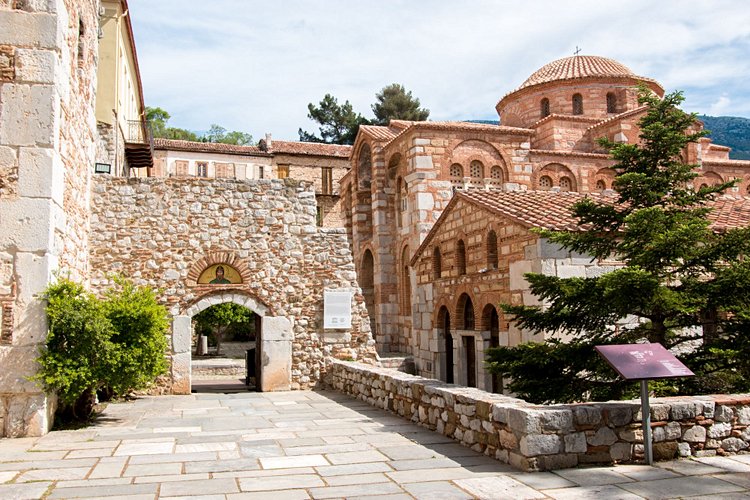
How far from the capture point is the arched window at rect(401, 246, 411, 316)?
798 inches

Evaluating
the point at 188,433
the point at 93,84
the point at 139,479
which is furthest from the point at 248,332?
the point at 139,479

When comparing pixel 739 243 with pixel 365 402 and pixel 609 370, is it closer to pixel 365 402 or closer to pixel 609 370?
pixel 609 370

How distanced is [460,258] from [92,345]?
7.64 meters

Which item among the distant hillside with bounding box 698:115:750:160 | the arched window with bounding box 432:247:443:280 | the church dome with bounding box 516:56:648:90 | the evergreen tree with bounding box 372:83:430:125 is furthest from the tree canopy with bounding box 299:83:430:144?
the distant hillside with bounding box 698:115:750:160

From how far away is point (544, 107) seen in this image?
26.8 meters

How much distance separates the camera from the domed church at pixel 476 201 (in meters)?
11.9

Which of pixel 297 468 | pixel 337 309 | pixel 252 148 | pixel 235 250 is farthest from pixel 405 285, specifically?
pixel 252 148

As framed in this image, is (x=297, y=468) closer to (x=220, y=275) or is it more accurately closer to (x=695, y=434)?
(x=695, y=434)

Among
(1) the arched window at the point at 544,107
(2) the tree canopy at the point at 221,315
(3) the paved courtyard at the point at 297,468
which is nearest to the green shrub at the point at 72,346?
(3) the paved courtyard at the point at 297,468

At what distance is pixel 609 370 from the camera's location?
25.5 ft

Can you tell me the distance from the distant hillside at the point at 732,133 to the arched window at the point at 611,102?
8599 centimetres

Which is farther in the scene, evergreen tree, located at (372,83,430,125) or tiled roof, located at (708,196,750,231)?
evergreen tree, located at (372,83,430,125)

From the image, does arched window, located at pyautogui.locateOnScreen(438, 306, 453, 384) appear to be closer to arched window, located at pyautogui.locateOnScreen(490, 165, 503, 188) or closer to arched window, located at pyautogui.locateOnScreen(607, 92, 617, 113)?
arched window, located at pyautogui.locateOnScreen(490, 165, 503, 188)

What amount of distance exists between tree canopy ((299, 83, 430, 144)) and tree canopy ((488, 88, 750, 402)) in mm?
36208
